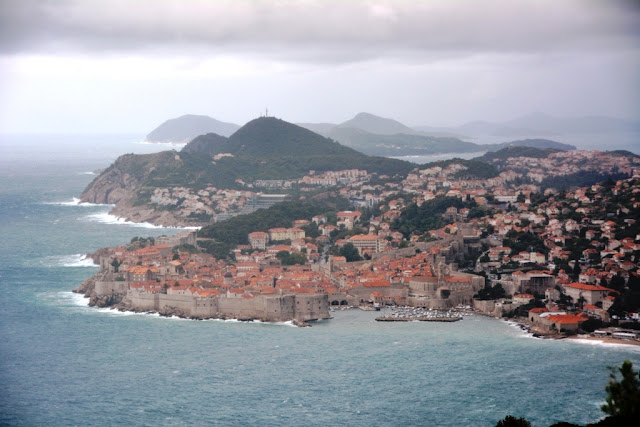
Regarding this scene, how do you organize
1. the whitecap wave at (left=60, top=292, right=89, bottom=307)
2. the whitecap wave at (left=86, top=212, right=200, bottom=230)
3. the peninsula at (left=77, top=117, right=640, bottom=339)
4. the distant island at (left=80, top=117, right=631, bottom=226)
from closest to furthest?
the peninsula at (left=77, top=117, right=640, bottom=339) < the whitecap wave at (left=60, top=292, right=89, bottom=307) < the whitecap wave at (left=86, top=212, right=200, bottom=230) < the distant island at (left=80, top=117, right=631, bottom=226)

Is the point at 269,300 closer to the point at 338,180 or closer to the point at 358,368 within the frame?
the point at 358,368

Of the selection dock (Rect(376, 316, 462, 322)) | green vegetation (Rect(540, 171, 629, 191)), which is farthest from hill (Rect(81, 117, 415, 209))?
dock (Rect(376, 316, 462, 322))

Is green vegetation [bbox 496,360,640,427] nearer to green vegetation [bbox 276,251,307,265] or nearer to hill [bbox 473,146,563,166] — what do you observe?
green vegetation [bbox 276,251,307,265]

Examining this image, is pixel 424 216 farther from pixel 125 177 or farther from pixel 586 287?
pixel 125 177

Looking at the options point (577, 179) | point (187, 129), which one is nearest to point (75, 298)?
point (577, 179)

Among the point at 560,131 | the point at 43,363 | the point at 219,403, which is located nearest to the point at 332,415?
the point at 219,403
